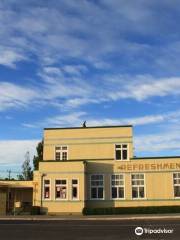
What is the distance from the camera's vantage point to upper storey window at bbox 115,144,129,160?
4570 cm

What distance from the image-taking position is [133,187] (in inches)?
1731

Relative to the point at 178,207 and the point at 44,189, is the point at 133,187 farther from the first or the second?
the point at 44,189

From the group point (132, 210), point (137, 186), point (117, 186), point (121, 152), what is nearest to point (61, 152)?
point (121, 152)

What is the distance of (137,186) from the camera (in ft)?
144

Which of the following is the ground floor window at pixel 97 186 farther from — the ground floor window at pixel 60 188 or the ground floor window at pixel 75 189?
the ground floor window at pixel 60 188

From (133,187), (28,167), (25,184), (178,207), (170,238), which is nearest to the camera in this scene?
(170,238)

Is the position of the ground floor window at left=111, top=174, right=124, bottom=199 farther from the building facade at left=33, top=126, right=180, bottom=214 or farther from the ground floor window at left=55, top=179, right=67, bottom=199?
the ground floor window at left=55, top=179, right=67, bottom=199

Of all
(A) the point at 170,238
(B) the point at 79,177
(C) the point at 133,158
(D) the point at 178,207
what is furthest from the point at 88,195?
(A) the point at 170,238

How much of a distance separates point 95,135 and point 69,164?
17.3ft

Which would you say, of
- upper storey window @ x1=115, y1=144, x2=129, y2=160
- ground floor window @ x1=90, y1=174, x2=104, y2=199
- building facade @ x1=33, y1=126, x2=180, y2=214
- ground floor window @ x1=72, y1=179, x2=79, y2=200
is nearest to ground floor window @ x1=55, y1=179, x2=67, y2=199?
building facade @ x1=33, y1=126, x2=180, y2=214

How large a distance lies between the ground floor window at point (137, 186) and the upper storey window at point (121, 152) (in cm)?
236

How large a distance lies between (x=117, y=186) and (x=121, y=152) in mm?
3549

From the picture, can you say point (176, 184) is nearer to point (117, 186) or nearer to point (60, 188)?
point (117, 186)

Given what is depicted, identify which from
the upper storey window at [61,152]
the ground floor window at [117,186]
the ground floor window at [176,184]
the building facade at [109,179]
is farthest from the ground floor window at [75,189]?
the ground floor window at [176,184]
